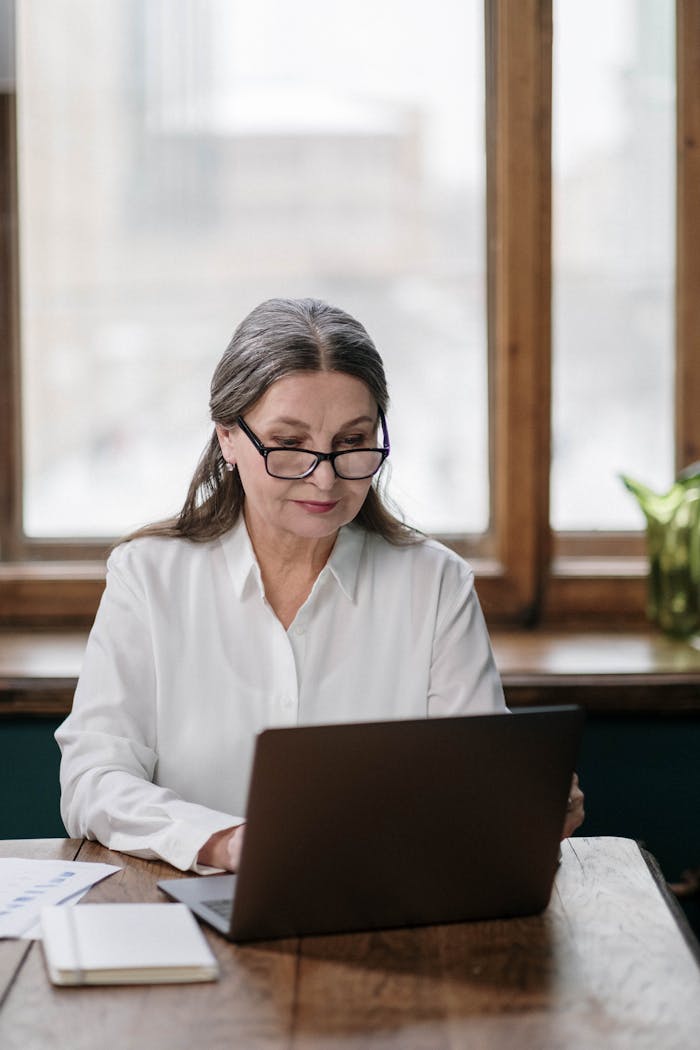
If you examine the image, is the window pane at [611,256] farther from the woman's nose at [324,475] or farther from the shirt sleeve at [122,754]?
the shirt sleeve at [122,754]

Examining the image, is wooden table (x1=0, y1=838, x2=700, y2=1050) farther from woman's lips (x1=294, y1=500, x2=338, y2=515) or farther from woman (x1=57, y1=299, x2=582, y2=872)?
woman's lips (x1=294, y1=500, x2=338, y2=515)

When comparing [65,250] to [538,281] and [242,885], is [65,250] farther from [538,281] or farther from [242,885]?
[242,885]

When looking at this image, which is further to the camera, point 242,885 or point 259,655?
point 259,655

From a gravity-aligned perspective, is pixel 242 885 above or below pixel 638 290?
below

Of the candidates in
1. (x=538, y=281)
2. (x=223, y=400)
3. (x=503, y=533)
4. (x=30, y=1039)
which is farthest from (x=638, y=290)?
(x=30, y=1039)

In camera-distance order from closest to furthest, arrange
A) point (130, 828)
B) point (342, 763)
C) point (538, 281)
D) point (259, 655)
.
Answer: point (342, 763)
point (130, 828)
point (259, 655)
point (538, 281)

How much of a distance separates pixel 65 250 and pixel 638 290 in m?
1.32

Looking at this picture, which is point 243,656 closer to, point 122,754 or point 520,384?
point 122,754

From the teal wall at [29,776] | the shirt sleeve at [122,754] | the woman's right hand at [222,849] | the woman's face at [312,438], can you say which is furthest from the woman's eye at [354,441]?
the teal wall at [29,776]

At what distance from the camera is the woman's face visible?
6.15 feet

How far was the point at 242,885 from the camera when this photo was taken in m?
1.26

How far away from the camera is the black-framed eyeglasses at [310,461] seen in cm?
186

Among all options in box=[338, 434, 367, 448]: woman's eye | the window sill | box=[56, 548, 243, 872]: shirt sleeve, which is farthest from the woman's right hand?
the window sill

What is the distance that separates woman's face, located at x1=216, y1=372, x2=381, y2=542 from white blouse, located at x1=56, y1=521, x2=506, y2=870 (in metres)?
0.14
